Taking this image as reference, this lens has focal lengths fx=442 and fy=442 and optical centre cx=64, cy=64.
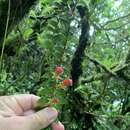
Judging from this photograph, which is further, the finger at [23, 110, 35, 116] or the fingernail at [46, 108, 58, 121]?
the finger at [23, 110, 35, 116]

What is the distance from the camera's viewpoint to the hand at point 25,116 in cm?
124

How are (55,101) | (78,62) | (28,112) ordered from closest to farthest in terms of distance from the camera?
1. (55,101)
2. (28,112)
3. (78,62)

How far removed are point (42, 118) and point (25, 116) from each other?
0.06 metres

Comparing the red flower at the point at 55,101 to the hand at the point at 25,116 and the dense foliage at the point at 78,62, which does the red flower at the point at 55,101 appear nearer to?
the hand at the point at 25,116

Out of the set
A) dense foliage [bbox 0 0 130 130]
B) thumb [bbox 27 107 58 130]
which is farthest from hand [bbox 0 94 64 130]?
dense foliage [bbox 0 0 130 130]

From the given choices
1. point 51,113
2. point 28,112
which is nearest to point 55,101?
point 51,113

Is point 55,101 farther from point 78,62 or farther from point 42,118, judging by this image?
point 78,62

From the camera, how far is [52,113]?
1.24 metres

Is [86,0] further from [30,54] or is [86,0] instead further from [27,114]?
[30,54]

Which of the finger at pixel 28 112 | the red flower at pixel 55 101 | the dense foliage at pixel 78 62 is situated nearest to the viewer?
the red flower at pixel 55 101

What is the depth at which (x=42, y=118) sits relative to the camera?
1.26 meters

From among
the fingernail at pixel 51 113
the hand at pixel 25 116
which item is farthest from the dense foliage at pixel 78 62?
the fingernail at pixel 51 113

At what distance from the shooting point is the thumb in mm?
1244

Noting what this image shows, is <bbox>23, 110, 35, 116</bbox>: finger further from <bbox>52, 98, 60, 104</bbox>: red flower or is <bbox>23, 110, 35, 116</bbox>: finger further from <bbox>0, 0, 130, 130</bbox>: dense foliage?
<bbox>0, 0, 130, 130</bbox>: dense foliage
